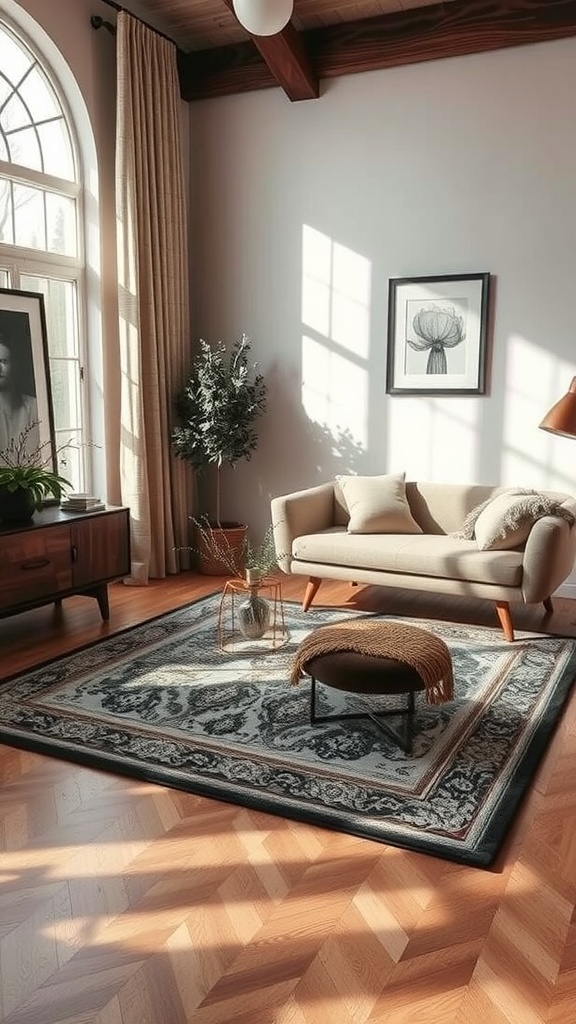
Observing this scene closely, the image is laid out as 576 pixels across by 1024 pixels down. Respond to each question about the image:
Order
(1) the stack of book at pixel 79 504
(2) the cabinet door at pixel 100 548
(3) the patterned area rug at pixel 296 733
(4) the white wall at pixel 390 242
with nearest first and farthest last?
(3) the patterned area rug at pixel 296 733 → (2) the cabinet door at pixel 100 548 → (1) the stack of book at pixel 79 504 → (4) the white wall at pixel 390 242

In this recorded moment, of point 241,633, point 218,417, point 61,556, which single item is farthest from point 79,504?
point 218,417

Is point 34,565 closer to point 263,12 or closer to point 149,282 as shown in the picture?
point 149,282

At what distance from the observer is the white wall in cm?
492

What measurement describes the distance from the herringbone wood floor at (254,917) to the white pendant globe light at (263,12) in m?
2.84

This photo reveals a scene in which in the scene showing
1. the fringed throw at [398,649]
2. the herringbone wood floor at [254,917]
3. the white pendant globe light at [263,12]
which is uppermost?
the white pendant globe light at [263,12]

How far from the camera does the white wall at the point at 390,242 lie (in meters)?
4.92

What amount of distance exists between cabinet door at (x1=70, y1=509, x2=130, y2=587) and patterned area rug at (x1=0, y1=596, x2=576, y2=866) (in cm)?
48

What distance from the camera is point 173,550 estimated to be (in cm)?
564

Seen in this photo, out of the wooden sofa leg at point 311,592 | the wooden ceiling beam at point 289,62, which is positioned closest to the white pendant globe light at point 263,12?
the wooden ceiling beam at point 289,62

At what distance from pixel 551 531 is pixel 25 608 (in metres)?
2.62

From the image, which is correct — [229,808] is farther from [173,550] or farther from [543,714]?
[173,550]

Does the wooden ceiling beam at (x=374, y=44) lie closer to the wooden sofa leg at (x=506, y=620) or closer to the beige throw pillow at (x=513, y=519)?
the beige throw pillow at (x=513, y=519)

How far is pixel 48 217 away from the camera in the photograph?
500 centimetres

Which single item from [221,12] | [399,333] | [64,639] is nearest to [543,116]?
[399,333]
